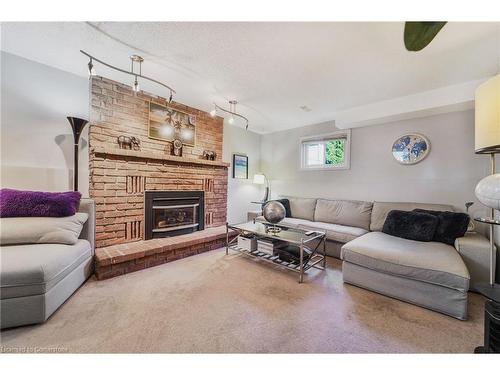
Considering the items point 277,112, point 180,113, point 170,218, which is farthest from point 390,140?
point 170,218

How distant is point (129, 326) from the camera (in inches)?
55.4

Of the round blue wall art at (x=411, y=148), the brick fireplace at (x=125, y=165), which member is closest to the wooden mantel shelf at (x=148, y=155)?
the brick fireplace at (x=125, y=165)

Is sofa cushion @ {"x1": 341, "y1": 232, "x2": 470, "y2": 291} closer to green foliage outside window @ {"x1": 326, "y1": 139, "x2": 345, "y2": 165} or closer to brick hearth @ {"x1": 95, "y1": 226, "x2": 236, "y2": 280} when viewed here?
green foliage outside window @ {"x1": 326, "y1": 139, "x2": 345, "y2": 165}

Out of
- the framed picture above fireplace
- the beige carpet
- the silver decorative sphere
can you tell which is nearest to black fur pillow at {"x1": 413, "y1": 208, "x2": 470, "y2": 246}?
the beige carpet

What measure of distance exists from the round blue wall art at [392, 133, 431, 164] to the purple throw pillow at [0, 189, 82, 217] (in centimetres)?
425

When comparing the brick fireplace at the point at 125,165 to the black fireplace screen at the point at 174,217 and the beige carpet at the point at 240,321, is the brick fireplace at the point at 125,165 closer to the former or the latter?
the black fireplace screen at the point at 174,217

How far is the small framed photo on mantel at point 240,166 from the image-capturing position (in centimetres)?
423

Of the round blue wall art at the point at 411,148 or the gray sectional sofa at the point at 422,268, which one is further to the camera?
the round blue wall art at the point at 411,148

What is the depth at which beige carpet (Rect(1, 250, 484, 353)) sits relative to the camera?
49.5 inches

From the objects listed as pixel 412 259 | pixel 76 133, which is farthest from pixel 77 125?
pixel 412 259

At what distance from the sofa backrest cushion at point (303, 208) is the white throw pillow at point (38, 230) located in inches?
126

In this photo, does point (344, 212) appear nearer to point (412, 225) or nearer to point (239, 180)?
point (412, 225)

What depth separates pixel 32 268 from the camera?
138 cm

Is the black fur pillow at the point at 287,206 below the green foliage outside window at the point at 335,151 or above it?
below
